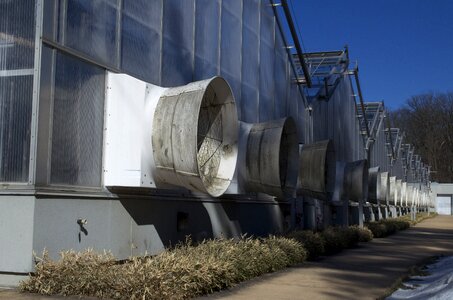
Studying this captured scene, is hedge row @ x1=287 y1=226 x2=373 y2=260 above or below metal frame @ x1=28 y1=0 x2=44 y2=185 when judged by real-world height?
below

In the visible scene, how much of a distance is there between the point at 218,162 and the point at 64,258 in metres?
4.24

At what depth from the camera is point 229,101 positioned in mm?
10914

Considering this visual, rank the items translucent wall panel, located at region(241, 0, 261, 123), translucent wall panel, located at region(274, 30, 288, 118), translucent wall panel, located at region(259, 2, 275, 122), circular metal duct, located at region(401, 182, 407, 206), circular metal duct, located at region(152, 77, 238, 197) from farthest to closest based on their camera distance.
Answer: circular metal duct, located at region(401, 182, 407, 206), translucent wall panel, located at region(274, 30, 288, 118), translucent wall panel, located at region(259, 2, 275, 122), translucent wall panel, located at region(241, 0, 261, 123), circular metal duct, located at region(152, 77, 238, 197)

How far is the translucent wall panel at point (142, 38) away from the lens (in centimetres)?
956

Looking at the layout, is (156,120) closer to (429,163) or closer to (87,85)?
(87,85)

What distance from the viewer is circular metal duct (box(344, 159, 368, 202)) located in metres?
22.1

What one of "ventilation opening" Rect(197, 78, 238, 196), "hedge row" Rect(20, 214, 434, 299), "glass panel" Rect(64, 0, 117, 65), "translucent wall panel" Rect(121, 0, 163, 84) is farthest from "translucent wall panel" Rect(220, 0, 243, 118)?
"hedge row" Rect(20, 214, 434, 299)

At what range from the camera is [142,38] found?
10008 mm

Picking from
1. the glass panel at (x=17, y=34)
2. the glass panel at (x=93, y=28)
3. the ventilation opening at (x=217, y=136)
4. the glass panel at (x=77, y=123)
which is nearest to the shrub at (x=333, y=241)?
the ventilation opening at (x=217, y=136)

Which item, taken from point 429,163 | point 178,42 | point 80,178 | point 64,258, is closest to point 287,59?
point 178,42

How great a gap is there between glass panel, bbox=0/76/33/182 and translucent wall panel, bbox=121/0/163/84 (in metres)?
2.08

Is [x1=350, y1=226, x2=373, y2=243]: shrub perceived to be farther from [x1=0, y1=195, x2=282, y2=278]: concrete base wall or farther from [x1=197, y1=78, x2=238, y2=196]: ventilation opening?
[x1=197, y1=78, x2=238, y2=196]: ventilation opening

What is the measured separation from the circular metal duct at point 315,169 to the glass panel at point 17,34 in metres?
10.00

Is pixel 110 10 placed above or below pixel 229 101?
above
